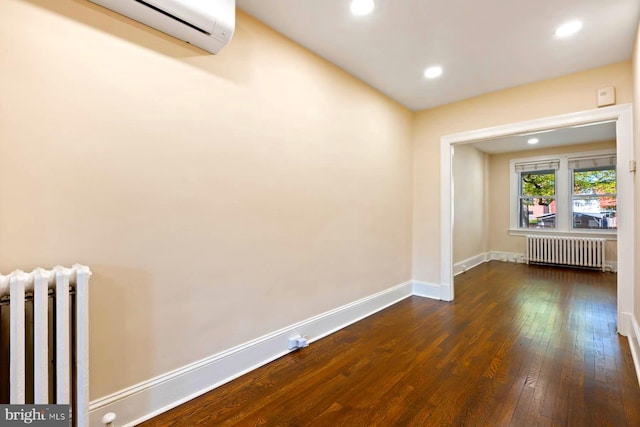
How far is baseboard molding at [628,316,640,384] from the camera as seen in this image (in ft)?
7.07

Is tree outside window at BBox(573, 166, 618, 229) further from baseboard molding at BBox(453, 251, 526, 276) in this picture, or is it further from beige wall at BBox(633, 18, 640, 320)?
beige wall at BBox(633, 18, 640, 320)

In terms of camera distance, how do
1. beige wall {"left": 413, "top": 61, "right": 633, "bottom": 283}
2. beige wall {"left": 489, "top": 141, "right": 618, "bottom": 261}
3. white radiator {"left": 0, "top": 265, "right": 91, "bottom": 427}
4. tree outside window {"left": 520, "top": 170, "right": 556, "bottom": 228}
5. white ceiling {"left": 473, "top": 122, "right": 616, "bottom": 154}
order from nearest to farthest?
white radiator {"left": 0, "top": 265, "right": 91, "bottom": 427}
beige wall {"left": 413, "top": 61, "right": 633, "bottom": 283}
white ceiling {"left": 473, "top": 122, "right": 616, "bottom": 154}
tree outside window {"left": 520, "top": 170, "right": 556, "bottom": 228}
beige wall {"left": 489, "top": 141, "right": 618, "bottom": 261}

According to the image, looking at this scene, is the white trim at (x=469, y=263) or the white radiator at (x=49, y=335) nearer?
the white radiator at (x=49, y=335)

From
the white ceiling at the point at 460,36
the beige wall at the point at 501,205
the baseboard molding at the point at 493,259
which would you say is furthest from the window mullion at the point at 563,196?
the white ceiling at the point at 460,36

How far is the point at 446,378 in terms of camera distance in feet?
6.79

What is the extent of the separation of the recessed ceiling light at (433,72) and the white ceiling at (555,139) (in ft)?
7.20

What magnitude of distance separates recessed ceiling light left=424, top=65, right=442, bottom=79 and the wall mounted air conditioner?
2077 millimetres

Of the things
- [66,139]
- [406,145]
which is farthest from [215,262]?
[406,145]

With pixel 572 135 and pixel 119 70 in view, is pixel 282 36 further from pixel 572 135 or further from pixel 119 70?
pixel 572 135

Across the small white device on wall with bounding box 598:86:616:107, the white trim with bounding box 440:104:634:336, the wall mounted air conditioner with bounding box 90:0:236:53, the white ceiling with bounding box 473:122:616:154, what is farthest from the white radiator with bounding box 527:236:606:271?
the wall mounted air conditioner with bounding box 90:0:236:53

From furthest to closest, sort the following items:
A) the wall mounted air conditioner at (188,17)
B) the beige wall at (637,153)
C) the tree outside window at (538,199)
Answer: the tree outside window at (538,199), the beige wall at (637,153), the wall mounted air conditioner at (188,17)

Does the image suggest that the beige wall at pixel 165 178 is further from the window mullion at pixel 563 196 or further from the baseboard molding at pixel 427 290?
the window mullion at pixel 563 196

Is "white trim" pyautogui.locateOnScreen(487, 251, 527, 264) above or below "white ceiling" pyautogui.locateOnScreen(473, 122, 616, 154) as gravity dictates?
below

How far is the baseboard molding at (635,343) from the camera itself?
215 centimetres
